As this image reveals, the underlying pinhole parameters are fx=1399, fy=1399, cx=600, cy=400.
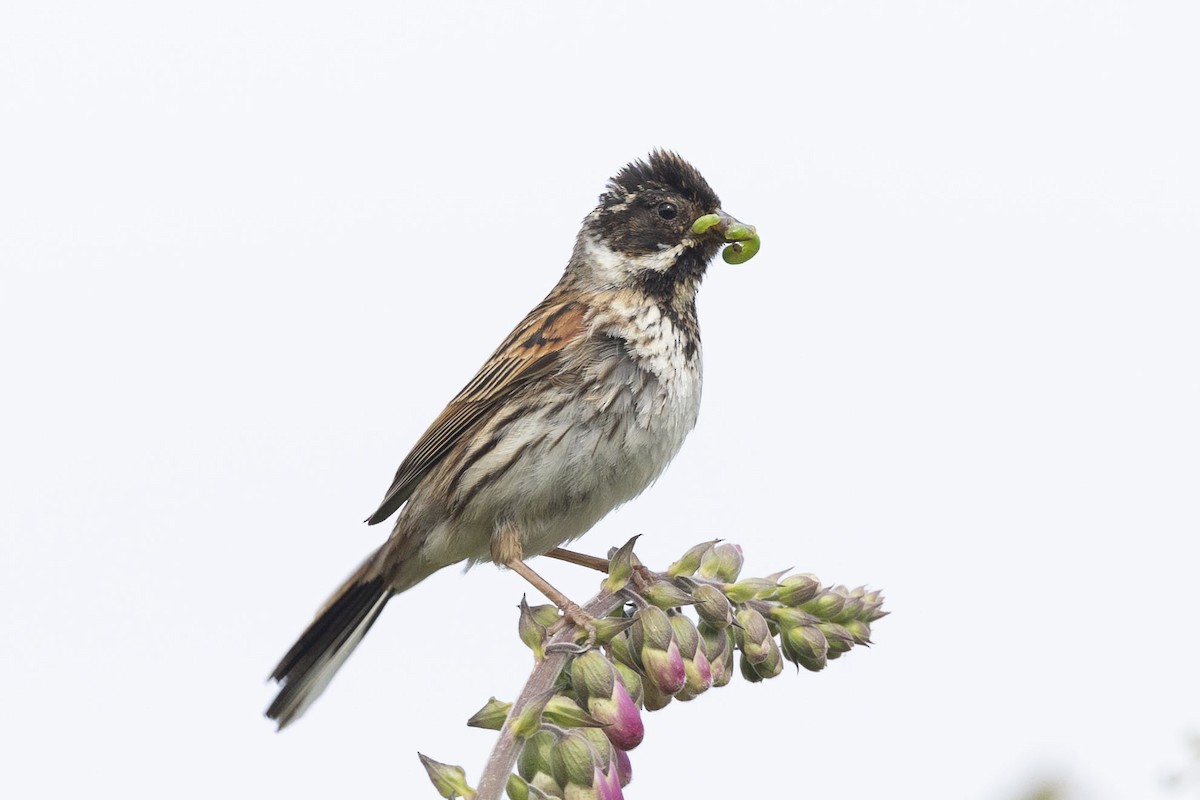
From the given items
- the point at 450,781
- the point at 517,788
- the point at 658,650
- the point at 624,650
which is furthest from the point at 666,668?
the point at 450,781

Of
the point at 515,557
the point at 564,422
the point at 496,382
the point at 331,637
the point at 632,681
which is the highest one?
the point at 496,382

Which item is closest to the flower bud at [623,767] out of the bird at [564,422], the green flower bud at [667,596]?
the green flower bud at [667,596]

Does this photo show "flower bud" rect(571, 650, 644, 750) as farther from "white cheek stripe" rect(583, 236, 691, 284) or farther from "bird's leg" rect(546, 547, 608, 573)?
"white cheek stripe" rect(583, 236, 691, 284)

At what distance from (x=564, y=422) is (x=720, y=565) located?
1988mm

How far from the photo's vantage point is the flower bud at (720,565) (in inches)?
155

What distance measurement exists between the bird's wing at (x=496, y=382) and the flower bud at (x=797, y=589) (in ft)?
7.61

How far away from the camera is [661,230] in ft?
21.1

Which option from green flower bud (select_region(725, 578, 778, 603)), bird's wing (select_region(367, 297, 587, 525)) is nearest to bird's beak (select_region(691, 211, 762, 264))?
bird's wing (select_region(367, 297, 587, 525))

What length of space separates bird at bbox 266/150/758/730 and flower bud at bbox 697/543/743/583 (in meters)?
1.49

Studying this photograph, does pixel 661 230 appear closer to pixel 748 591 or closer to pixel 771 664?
pixel 748 591

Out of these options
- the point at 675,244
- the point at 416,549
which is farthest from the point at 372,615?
the point at 675,244

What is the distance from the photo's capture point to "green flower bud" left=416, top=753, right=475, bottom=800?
3.06m

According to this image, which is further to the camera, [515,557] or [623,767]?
[515,557]

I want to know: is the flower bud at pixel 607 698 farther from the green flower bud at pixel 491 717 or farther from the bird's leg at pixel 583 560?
the bird's leg at pixel 583 560
